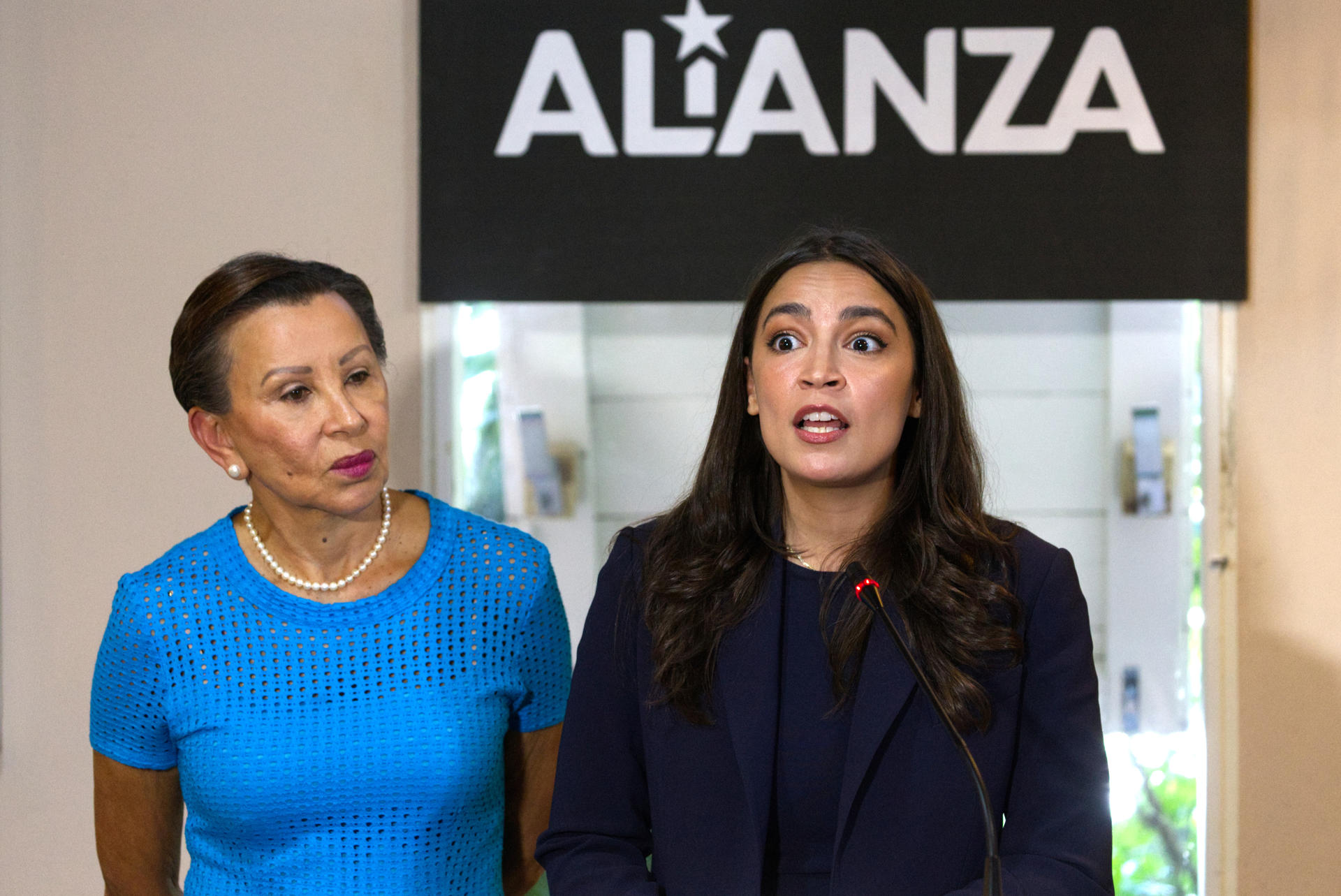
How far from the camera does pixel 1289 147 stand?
284 centimetres

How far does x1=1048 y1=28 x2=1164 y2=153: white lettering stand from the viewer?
2.83 m

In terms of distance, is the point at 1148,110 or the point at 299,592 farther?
the point at 1148,110

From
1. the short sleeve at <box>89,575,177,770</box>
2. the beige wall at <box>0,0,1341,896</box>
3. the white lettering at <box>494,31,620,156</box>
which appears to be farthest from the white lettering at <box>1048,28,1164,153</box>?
the short sleeve at <box>89,575,177,770</box>

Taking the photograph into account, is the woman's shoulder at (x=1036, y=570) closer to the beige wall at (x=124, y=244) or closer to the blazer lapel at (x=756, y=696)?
the blazer lapel at (x=756, y=696)

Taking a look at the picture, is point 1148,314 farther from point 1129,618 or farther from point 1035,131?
point 1129,618

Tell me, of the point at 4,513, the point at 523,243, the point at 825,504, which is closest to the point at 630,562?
the point at 825,504

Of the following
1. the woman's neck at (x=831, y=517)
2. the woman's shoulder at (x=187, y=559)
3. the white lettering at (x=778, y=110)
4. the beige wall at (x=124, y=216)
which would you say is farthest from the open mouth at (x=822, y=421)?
the beige wall at (x=124, y=216)

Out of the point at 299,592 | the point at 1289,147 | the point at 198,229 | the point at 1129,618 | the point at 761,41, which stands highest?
the point at 761,41

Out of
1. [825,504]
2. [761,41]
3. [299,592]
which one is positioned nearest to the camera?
[825,504]

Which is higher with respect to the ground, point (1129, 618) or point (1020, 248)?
point (1020, 248)

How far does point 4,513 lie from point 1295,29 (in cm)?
332

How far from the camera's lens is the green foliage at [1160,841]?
2.96m

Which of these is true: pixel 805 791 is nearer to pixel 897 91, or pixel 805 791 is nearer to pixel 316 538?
pixel 316 538

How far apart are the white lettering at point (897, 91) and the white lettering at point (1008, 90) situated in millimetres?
58
